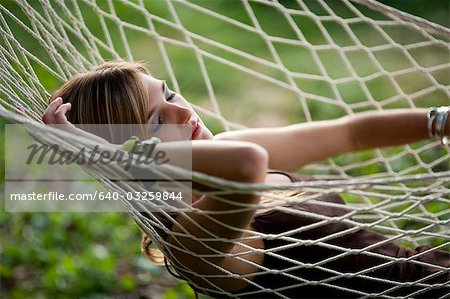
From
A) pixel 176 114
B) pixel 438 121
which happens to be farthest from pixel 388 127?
pixel 176 114

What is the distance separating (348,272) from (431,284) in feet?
0.47

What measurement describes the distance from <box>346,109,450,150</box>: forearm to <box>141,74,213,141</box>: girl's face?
1.32ft

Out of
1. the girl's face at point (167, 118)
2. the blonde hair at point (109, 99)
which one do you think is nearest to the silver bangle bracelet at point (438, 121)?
the girl's face at point (167, 118)

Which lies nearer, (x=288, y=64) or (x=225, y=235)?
(x=225, y=235)

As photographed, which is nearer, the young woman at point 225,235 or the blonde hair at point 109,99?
the young woman at point 225,235

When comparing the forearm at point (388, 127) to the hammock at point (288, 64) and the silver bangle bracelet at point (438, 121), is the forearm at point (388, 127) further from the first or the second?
the hammock at point (288, 64)

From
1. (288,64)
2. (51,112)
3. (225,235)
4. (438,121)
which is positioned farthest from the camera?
(288,64)

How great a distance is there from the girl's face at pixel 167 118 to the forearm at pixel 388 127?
1.32 ft

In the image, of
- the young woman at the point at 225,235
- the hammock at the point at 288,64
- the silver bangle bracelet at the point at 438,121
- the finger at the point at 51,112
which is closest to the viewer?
the young woman at the point at 225,235

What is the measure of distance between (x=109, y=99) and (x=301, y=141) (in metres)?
0.50

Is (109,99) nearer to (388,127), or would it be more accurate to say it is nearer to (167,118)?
(167,118)

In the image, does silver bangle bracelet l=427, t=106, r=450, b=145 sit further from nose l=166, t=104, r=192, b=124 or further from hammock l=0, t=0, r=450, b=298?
nose l=166, t=104, r=192, b=124

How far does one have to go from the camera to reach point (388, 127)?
175 centimetres

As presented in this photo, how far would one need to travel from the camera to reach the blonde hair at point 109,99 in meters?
1.48
